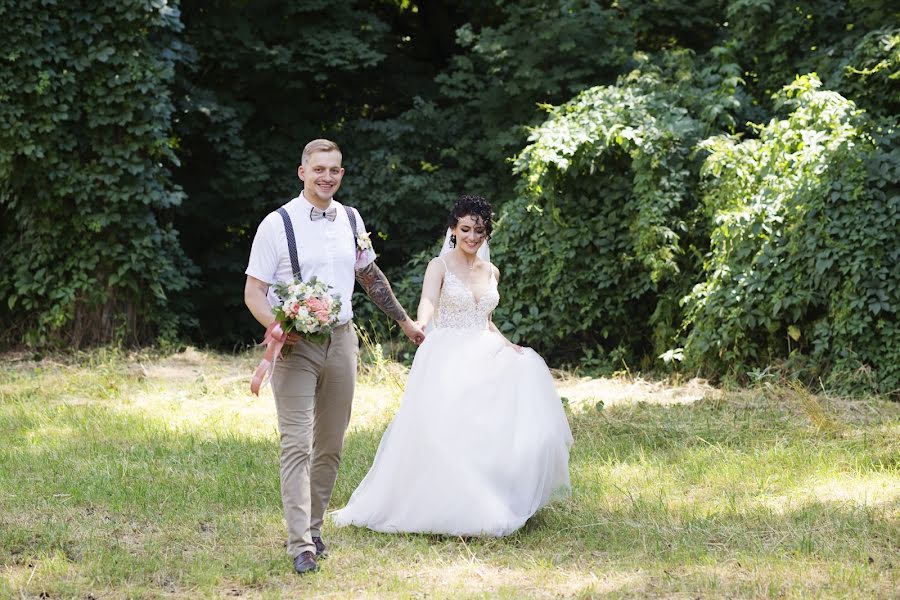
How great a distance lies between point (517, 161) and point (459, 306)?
668 centimetres

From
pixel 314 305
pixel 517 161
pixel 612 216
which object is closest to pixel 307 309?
pixel 314 305

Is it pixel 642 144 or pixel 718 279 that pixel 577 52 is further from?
pixel 718 279

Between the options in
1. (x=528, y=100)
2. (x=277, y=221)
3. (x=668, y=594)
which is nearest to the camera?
(x=668, y=594)

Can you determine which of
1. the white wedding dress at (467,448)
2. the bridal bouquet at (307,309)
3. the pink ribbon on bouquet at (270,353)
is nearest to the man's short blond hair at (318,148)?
the bridal bouquet at (307,309)

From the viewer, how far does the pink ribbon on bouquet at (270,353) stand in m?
4.66

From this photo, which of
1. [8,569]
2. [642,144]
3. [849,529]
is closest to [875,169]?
[642,144]

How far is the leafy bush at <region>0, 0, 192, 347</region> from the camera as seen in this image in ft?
40.6

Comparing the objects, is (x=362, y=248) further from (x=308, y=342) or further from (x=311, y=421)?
(x=311, y=421)

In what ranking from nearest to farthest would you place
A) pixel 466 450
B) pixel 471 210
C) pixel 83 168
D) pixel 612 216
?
pixel 466 450
pixel 471 210
pixel 612 216
pixel 83 168

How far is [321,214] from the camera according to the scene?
4973mm

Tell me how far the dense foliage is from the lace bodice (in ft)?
14.9

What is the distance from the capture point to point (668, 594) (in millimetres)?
4535

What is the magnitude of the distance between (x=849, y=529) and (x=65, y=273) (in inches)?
422

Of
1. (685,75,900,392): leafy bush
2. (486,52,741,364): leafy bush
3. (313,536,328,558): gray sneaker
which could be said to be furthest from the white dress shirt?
(486,52,741,364): leafy bush
